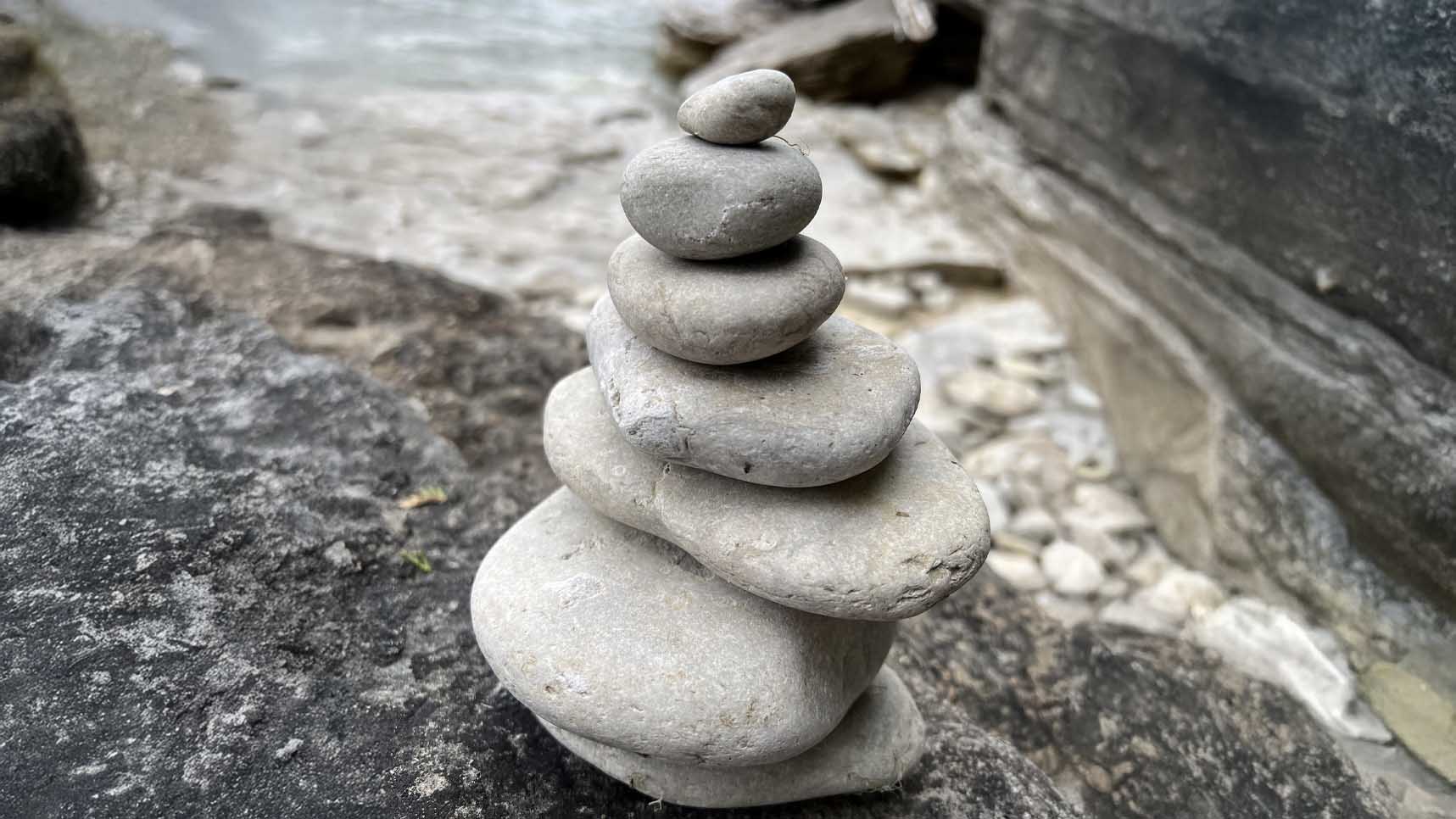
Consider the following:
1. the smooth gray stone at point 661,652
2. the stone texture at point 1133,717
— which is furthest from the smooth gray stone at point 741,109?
the stone texture at point 1133,717

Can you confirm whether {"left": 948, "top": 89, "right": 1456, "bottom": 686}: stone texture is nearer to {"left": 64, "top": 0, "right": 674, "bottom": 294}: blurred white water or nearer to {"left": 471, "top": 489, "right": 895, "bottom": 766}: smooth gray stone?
{"left": 471, "top": 489, "right": 895, "bottom": 766}: smooth gray stone

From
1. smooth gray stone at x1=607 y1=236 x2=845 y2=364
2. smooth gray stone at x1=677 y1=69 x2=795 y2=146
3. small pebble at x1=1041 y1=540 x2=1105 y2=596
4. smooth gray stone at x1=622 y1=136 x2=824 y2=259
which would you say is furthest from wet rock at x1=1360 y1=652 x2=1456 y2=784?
smooth gray stone at x1=677 y1=69 x2=795 y2=146

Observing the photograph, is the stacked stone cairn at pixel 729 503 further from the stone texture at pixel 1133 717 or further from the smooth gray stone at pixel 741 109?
the stone texture at pixel 1133 717

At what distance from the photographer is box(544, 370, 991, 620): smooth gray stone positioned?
1.77 m

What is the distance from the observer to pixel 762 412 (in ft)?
5.83

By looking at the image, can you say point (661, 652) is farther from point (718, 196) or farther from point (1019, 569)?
point (1019, 569)

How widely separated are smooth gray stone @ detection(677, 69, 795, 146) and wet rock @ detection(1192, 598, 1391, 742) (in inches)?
93.2

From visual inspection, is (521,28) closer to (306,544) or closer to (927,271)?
(927,271)

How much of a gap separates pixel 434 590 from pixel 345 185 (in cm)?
366

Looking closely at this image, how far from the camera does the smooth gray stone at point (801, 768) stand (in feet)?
6.63

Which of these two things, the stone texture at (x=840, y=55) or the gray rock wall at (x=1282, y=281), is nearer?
the gray rock wall at (x=1282, y=281)

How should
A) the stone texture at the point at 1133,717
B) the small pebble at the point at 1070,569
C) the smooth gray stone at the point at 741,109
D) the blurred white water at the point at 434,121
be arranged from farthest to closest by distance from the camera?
the blurred white water at the point at 434,121 → the small pebble at the point at 1070,569 → the stone texture at the point at 1133,717 → the smooth gray stone at the point at 741,109

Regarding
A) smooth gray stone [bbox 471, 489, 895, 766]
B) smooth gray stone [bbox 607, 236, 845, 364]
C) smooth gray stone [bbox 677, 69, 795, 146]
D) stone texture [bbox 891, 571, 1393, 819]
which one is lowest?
stone texture [bbox 891, 571, 1393, 819]

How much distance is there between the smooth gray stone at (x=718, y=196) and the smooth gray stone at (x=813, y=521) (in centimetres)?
47
